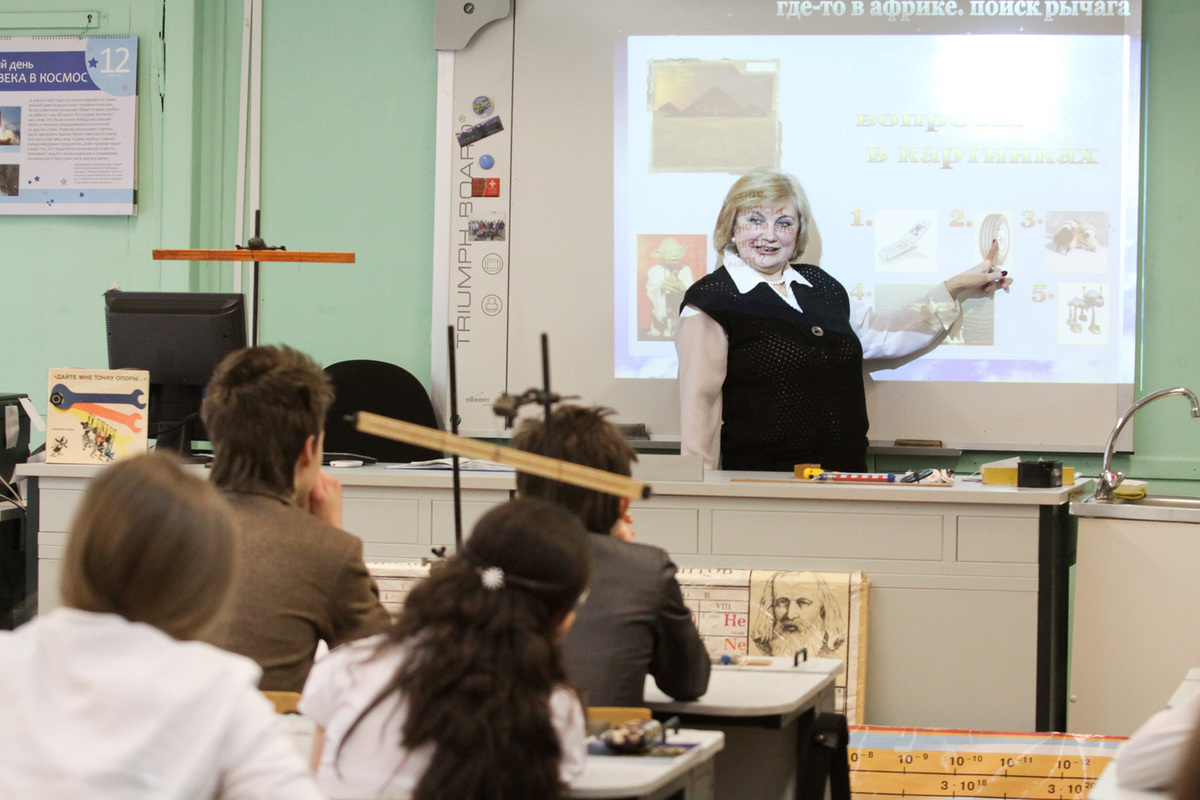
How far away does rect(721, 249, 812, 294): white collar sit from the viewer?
12.9 feet

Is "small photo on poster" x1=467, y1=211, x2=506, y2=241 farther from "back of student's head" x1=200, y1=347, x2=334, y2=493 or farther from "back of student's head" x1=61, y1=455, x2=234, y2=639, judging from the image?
"back of student's head" x1=61, y1=455, x2=234, y2=639

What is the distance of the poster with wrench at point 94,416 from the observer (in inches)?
125

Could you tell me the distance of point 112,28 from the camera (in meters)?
4.55

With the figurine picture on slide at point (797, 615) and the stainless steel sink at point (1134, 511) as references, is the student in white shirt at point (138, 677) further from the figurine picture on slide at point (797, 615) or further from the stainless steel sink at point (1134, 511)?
the stainless steel sink at point (1134, 511)

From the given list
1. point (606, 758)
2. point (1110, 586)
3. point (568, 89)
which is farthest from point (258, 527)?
point (568, 89)

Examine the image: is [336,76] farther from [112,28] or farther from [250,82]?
[112,28]

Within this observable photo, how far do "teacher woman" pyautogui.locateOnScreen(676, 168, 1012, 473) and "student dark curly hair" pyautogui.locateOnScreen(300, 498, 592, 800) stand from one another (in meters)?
2.50

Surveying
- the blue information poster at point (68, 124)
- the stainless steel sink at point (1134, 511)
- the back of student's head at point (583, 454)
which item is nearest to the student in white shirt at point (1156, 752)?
the back of student's head at point (583, 454)

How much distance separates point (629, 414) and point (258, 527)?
2709mm

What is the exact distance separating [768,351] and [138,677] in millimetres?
2984

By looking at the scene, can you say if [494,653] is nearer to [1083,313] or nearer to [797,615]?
[797,615]

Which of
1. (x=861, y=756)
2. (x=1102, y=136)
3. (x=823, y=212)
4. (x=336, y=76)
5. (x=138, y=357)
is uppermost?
(x=336, y=76)

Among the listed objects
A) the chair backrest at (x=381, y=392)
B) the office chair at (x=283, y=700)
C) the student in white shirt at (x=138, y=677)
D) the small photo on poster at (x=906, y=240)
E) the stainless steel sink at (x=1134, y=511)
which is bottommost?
the office chair at (x=283, y=700)

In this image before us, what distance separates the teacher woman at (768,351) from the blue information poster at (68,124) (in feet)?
7.69
